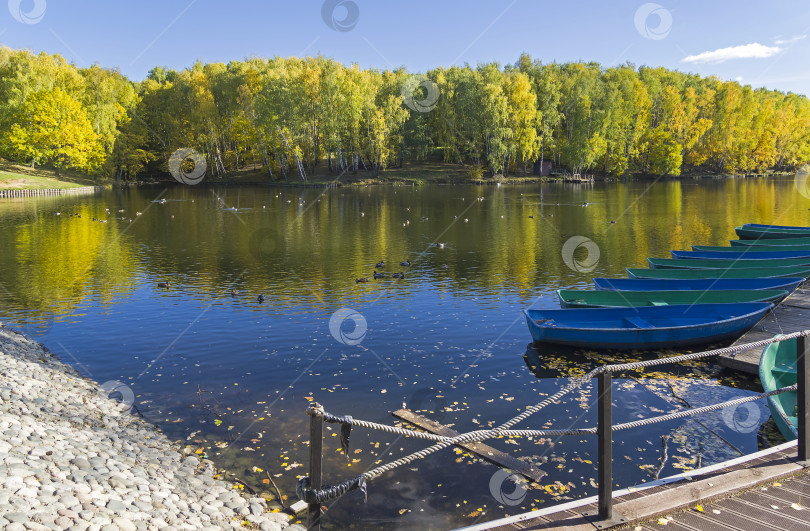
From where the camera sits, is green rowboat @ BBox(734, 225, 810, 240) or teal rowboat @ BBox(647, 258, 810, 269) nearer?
teal rowboat @ BBox(647, 258, 810, 269)

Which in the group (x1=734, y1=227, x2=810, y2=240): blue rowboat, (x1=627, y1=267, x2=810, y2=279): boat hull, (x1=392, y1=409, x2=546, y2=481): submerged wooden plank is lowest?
(x1=392, y1=409, x2=546, y2=481): submerged wooden plank

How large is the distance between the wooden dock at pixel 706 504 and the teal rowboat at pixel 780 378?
350 cm

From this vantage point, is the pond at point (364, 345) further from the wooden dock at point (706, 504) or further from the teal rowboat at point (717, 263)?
the teal rowboat at point (717, 263)

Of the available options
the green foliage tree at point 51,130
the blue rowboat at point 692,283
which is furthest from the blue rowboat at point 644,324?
the green foliage tree at point 51,130

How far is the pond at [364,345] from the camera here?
11266 mm

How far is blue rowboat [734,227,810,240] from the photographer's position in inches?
1340

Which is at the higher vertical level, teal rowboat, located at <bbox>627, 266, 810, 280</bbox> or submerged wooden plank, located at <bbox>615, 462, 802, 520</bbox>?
teal rowboat, located at <bbox>627, 266, 810, 280</bbox>

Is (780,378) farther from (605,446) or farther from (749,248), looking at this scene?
(749,248)

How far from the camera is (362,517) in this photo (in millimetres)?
9766

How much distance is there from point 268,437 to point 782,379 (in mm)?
11418

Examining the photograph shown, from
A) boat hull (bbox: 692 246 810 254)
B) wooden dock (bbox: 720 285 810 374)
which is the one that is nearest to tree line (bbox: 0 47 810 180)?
boat hull (bbox: 692 246 810 254)

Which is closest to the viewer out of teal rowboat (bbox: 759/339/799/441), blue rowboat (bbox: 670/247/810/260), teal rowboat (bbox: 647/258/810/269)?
teal rowboat (bbox: 759/339/799/441)

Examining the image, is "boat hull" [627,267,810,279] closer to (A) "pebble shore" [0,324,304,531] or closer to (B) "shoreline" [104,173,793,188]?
(A) "pebble shore" [0,324,304,531]

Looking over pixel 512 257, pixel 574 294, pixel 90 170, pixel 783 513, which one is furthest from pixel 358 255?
pixel 90 170
